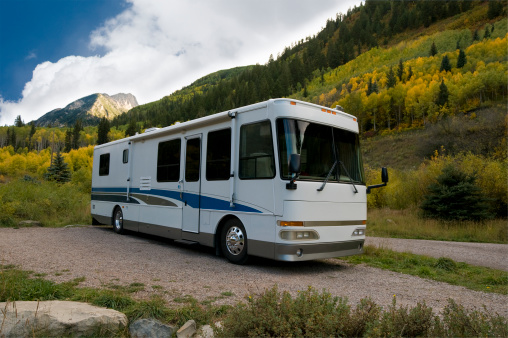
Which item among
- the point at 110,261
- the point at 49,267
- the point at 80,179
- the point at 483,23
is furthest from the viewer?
the point at 483,23

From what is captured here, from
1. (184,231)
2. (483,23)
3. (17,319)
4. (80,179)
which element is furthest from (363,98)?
(483,23)

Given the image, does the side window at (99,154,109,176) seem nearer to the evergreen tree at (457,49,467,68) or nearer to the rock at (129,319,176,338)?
the rock at (129,319,176,338)

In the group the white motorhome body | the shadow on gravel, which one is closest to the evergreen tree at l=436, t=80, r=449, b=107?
the white motorhome body

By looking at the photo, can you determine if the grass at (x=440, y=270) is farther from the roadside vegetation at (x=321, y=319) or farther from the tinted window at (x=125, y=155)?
the tinted window at (x=125, y=155)

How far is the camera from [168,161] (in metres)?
9.91

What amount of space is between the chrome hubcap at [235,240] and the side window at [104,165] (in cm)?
748

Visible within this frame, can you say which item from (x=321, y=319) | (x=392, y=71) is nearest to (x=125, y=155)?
(x=321, y=319)

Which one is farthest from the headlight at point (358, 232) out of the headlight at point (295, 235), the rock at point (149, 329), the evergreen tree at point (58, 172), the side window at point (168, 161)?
the evergreen tree at point (58, 172)

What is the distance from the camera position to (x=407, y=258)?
8547 millimetres

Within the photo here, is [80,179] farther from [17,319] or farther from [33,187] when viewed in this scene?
[17,319]

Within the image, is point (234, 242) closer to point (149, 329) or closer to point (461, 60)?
point (149, 329)

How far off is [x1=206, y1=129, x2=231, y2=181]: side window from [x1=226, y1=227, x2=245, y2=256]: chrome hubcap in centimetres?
112

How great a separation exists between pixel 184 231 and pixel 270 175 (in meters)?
3.24

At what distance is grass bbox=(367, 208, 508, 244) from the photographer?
15685mm
